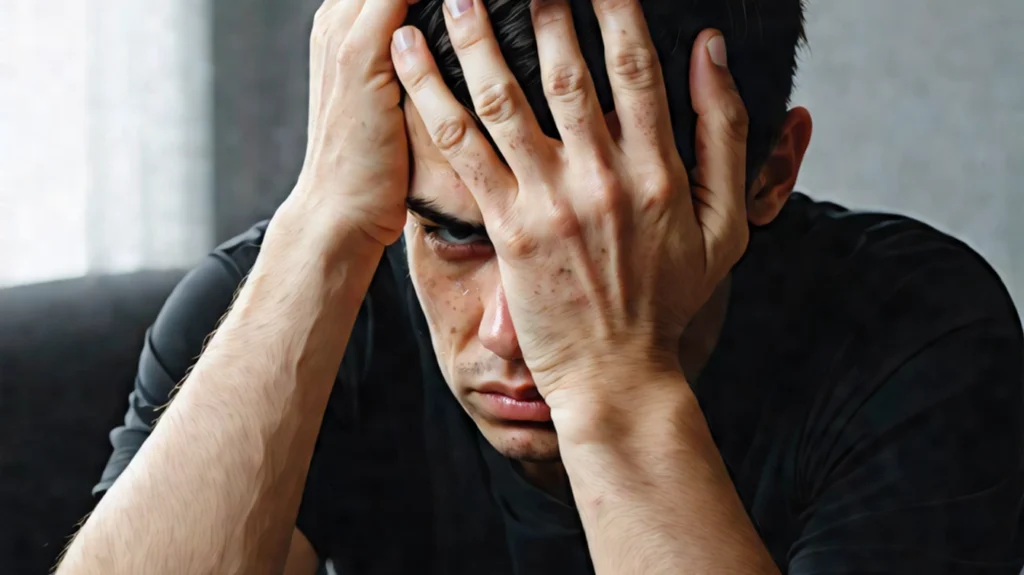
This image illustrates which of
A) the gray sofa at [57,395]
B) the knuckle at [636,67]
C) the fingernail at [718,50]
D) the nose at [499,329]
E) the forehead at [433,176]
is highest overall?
the fingernail at [718,50]

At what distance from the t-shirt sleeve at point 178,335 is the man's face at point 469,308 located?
0.23m

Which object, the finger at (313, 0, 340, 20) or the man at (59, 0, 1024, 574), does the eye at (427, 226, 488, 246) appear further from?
the finger at (313, 0, 340, 20)

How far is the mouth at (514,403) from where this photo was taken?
2.45 ft

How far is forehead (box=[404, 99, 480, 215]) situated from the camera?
27.4 inches

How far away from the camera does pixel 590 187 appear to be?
659 mm

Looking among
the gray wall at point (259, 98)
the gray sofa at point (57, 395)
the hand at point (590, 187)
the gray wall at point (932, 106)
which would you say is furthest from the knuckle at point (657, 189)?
the gray sofa at point (57, 395)

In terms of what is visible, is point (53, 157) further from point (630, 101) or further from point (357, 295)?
point (630, 101)

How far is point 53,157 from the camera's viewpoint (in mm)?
935

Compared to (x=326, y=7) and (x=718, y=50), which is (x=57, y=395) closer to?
(x=326, y=7)

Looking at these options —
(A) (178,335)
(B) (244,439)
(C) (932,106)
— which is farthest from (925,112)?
(A) (178,335)

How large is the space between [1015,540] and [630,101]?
18.4 inches

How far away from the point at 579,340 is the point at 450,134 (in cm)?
17

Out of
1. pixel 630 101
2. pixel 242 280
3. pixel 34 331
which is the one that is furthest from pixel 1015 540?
pixel 34 331

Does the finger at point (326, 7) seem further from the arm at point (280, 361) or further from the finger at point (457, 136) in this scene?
the finger at point (457, 136)
